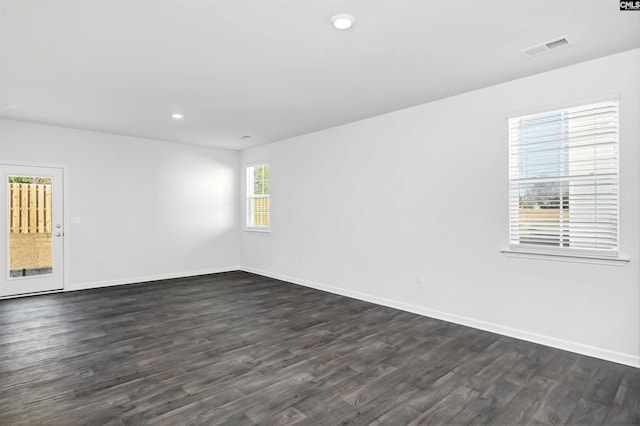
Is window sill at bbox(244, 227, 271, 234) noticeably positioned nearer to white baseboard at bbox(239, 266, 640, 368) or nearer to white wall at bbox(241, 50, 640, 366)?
white wall at bbox(241, 50, 640, 366)

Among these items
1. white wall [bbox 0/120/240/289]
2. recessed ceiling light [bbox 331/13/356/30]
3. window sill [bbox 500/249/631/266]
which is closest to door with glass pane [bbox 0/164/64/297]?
white wall [bbox 0/120/240/289]

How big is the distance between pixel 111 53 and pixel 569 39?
363 cm

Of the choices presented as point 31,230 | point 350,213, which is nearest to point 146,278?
point 31,230

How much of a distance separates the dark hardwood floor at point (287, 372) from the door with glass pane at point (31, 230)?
110 cm

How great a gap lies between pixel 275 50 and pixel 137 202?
183 inches

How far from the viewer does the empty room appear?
2428mm

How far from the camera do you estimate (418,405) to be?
2.36 m

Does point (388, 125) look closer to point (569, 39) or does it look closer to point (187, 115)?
point (569, 39)

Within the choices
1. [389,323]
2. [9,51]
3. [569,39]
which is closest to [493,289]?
[389,323]

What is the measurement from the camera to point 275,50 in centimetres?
296

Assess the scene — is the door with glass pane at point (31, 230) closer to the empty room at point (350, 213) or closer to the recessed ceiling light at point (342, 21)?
the empty room at point (350, 213)

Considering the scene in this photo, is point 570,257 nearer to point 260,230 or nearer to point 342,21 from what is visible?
point 342,21

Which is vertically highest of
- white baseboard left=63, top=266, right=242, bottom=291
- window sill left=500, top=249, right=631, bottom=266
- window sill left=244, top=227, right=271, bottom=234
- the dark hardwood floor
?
window sill left=244, top=227, right=271, bottom=234

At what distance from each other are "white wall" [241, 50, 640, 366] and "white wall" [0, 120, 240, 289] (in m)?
1.94
